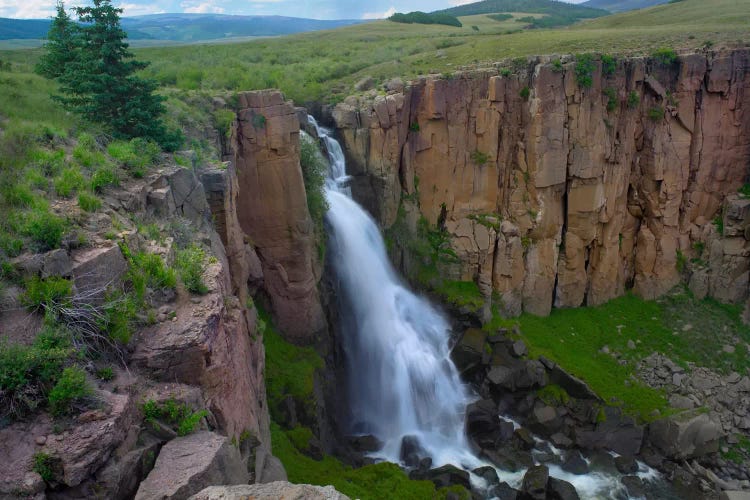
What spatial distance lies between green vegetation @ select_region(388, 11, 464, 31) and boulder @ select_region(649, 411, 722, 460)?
58.9 metres

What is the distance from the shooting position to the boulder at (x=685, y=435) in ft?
78.8

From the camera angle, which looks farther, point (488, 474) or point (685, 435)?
point (685, 435)

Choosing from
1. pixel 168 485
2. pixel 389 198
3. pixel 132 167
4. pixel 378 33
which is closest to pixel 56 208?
pixel 132 167

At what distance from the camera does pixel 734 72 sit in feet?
97.8

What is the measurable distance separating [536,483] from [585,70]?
21.3m

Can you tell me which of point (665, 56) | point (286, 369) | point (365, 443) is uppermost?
point (665, 56)

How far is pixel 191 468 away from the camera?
717 centimetres

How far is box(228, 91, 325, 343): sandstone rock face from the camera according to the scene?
73.4ft

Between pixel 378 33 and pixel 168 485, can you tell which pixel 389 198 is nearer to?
pixel 168 485

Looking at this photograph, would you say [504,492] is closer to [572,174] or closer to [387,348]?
[387,348]

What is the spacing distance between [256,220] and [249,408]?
12.3 meters

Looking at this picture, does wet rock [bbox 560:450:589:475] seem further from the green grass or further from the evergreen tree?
the evergreen tree

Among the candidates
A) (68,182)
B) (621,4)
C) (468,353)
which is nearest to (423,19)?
(468,353)

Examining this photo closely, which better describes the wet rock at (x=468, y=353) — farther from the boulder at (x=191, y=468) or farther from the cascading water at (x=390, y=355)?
the boulder at (x=191, y=468)
